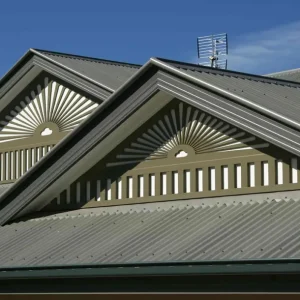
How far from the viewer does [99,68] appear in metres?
24.4

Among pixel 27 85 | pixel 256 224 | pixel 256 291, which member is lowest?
pixel 256 291

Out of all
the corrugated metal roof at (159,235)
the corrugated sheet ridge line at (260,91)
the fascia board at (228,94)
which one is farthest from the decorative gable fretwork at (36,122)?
the fascia board at (228,94)

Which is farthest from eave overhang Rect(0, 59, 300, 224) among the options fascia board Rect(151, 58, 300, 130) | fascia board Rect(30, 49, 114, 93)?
fascia board Rect(30, 49, 114, 93)

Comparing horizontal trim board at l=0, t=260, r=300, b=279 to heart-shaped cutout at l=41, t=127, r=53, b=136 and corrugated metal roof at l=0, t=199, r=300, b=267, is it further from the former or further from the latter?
heart-shaped cutout at l=41, t=127, r=53, b=136

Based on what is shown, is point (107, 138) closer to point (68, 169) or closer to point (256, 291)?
point (68, 169)

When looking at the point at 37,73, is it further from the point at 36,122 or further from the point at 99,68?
the point at 99,68

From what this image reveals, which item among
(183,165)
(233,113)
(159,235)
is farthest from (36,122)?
(233,113)

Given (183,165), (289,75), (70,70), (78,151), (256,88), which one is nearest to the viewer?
(183,165)

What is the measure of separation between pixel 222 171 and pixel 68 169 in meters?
3.13

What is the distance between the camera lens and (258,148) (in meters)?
16.0

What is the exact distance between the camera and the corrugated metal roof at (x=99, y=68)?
22875 millimetres

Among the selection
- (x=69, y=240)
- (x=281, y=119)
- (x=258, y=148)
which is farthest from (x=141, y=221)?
(x=281, y=119)

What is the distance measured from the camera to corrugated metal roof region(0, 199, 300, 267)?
14141 mm

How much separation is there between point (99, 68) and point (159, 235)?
901 cm
